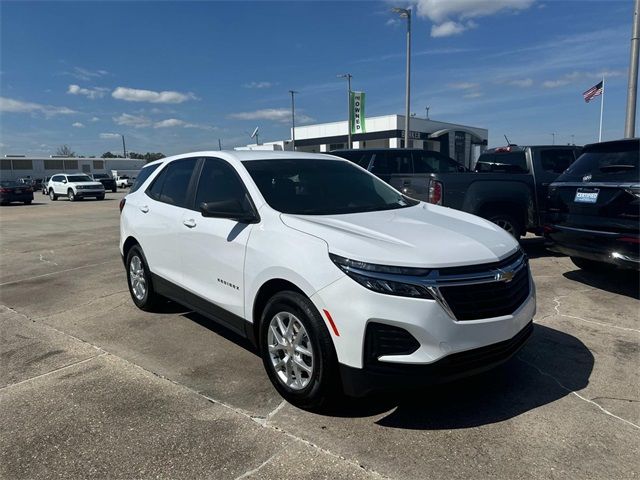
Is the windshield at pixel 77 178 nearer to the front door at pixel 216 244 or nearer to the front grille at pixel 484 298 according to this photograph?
the front door at pixel 216 244

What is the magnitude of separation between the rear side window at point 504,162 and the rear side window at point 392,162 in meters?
1.86

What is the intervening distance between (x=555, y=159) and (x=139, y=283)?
7.28 metres

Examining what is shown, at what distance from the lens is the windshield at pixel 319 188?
12.8ft

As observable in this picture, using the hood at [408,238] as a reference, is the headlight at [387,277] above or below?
below

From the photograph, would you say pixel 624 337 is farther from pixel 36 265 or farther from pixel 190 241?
pixel 36 265

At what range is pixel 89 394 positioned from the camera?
3.62m

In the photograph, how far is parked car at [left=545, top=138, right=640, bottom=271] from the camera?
17.2 ft

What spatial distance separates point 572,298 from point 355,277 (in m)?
4.11

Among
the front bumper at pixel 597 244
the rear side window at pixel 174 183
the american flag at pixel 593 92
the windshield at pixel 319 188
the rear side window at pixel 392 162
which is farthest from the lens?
the american flag at pixel 593 92

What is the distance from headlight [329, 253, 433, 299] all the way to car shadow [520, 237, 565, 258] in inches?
235

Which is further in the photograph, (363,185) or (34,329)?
(34,329)

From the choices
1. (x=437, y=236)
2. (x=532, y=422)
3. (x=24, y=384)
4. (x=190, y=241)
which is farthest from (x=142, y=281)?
(x=532, y=422)

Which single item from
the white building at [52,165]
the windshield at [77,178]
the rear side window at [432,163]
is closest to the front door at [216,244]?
the rear side window at [432,163]

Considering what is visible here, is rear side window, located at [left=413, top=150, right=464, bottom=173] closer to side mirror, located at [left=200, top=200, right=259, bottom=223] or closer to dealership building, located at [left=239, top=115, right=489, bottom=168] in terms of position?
side mirror, located at [left=200, top=200, right=259, bottom=223]
